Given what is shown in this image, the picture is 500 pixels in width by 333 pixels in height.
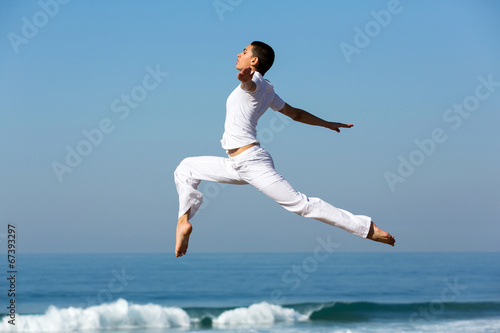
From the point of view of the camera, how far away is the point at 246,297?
21.6 metres

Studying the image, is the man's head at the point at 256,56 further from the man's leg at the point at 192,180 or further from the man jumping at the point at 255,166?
the man's leg at the point at 192,180

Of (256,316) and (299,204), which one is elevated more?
(299,204)

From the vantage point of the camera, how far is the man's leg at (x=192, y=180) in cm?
542

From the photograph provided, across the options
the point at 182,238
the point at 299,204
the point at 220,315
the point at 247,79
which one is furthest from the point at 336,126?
the point at 220,315

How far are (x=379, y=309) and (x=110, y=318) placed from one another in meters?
8.54

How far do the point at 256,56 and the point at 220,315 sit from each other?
49.6ft

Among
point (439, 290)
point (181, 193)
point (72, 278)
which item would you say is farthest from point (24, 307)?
point (181, 193)

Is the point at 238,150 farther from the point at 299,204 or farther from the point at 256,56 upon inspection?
the point at 256,56

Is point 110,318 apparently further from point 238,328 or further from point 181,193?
point 181,193

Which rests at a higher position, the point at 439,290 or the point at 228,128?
the point at 228,128

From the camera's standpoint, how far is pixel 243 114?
5305 millimetres

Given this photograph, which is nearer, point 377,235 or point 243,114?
point 243,114

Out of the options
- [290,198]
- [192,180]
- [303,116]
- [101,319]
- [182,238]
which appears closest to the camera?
[290,198]

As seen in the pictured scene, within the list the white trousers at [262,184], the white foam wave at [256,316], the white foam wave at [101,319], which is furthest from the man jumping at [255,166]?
the white foam wave at [101,319]
